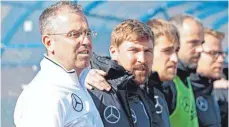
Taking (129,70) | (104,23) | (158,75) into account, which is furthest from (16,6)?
(129,70)

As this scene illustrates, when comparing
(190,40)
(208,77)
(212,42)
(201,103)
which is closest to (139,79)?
(201,103)

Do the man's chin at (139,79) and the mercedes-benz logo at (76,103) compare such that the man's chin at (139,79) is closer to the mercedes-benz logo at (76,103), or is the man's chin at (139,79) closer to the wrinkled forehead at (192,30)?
the mercedes-benz logo at (76,103)

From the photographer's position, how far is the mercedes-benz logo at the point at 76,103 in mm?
2561

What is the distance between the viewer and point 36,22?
668cm

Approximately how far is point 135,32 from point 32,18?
3.63 m

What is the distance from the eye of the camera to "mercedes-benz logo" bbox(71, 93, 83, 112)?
2.56 m

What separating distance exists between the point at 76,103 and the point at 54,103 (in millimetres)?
133

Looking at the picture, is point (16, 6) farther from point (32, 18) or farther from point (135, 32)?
A: point (135, 32)

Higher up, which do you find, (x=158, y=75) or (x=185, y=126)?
(x=158, y=75)

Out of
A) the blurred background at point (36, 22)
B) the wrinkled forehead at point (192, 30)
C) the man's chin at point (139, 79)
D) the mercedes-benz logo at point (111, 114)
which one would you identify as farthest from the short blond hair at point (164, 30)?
the blurred background at point (36, 22)

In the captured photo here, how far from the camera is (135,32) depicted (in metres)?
3.33

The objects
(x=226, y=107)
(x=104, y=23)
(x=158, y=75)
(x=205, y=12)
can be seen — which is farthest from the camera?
(x=205, y=12)

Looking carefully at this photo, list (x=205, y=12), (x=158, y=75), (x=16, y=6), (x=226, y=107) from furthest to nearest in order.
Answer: (x=205, y=12)
(x=16, y=6)
(x=226, y=107)
(x=158, y=75)

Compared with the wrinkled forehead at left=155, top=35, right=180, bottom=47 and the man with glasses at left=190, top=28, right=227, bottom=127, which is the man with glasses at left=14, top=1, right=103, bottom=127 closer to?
the wrinkled forehead at left=155, top=35, right=180, bottom=47
